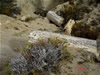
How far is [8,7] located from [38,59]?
196 inches

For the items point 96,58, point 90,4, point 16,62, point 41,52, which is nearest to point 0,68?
point 16,62

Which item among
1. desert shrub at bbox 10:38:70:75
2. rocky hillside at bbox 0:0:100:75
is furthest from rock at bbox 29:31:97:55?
desert shrub at bbox 10:38:70:75

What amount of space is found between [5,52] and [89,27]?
10.9 ft

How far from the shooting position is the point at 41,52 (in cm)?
311

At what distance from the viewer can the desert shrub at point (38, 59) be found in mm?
2878

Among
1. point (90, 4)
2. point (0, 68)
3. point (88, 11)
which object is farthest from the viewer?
point (90, 4)

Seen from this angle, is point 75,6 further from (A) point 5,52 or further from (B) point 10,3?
(A) point 5,52

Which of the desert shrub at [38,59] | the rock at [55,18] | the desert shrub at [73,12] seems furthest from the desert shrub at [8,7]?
the desert shrub at [38,59]

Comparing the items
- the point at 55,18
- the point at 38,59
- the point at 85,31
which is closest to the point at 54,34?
the point at 85,31

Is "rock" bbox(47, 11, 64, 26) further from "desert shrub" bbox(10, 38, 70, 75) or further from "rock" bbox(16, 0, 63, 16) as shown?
"desert shrub" bbox(10, 38, 70, 75)

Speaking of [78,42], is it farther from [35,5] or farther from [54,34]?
[35,5]

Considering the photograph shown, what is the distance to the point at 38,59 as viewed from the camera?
2.98 metres

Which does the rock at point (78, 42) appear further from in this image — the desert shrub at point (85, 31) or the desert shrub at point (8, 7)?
the desert shrub at point (8, 7)

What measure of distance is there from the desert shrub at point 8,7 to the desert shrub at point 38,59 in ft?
14.2
